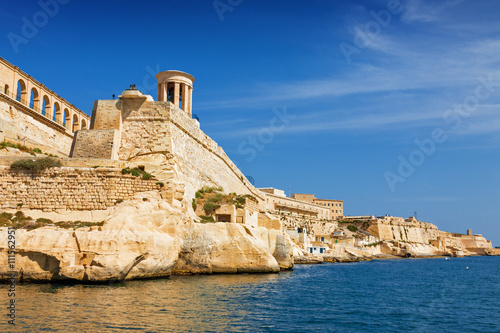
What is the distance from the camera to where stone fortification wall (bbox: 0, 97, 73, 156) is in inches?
909

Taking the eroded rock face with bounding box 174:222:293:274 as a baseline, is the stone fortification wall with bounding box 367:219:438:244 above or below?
above

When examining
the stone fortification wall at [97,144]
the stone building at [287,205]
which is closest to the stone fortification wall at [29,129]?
the stone fortification wall at [97,144]

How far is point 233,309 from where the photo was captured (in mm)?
11141

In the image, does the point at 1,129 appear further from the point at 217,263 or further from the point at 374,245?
the point at 374,245

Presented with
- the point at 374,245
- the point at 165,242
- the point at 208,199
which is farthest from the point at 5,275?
the point at 374,245

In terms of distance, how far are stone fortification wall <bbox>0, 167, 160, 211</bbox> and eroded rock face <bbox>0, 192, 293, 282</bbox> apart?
0.96 m

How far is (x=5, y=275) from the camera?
13414mm

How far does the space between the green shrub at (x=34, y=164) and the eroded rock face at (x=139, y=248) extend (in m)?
3.26

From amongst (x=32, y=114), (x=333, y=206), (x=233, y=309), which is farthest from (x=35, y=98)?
(x=333, y=206)

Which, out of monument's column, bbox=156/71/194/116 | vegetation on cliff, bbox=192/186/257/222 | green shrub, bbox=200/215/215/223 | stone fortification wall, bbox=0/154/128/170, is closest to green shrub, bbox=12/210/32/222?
stone fortification wall, bbox=0/154/128/170

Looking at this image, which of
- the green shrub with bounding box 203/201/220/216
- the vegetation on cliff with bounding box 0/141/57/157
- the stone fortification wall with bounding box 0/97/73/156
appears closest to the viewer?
the green shrub with bounding box 203/201/220/216

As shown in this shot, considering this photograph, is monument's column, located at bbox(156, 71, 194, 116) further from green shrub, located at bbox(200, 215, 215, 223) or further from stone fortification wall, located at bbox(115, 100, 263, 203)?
green shrub, located at bbox(200, 215, 215, 223)

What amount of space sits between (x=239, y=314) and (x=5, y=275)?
7161 millimetres

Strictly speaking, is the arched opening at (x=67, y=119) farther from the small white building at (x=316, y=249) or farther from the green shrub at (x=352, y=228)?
the green shrub at (x=352, y=228)
